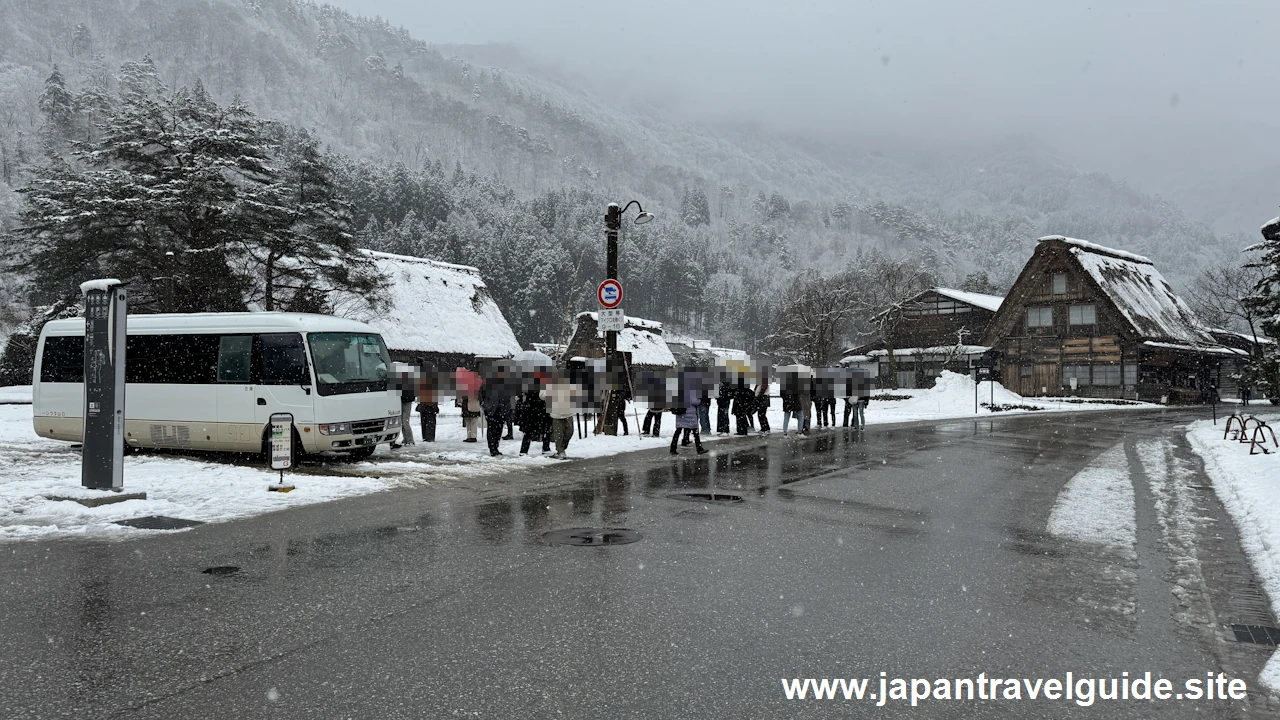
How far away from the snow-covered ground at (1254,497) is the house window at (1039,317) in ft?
105

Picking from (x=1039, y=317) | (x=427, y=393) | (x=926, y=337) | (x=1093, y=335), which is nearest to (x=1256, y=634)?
(x=427, y=393)

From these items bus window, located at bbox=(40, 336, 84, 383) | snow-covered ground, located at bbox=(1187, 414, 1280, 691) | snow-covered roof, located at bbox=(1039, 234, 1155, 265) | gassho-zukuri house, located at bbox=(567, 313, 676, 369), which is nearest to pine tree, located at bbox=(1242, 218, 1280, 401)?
snow-covered ground, located at bbox=(1187, 414, 1280, 691)

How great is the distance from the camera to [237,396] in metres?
12.9

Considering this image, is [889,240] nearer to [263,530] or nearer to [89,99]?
[89,99]

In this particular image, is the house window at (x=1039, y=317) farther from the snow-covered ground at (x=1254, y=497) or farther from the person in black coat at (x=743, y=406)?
the person in black coat at (x=743, y=406)

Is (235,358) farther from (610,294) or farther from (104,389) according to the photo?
(610,294)

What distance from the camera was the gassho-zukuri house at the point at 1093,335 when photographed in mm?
44781

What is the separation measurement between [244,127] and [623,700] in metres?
33.9

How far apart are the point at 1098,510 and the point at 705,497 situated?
4.39 metres

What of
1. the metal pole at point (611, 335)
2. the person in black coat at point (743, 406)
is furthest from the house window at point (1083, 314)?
the metal pole at point (611, 335)

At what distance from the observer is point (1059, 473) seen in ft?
41.8

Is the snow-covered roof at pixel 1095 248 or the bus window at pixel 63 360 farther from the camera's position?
the snow-covered roof at pixel 1095 248

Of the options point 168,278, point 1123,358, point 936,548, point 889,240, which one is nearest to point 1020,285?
point 1123,358

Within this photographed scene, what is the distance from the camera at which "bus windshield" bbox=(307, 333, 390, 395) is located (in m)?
12.7
